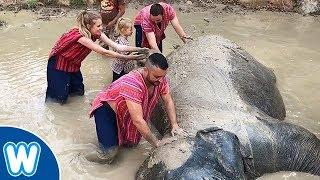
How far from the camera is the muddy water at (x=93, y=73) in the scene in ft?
14.7

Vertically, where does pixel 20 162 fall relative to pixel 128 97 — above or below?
above

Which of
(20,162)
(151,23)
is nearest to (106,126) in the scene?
(151,23)

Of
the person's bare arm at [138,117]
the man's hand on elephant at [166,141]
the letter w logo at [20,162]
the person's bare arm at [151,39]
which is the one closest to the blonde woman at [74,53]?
the person's bare arm at [151,39]

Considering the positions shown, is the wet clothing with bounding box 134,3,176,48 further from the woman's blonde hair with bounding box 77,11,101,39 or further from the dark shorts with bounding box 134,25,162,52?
the woman's blonde hair with bounding box 77,11,101,39

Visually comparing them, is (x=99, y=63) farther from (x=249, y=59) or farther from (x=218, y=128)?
(x=218, y=128)

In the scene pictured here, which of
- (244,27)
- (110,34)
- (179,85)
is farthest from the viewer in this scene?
(244,27)

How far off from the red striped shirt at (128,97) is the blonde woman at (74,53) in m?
0.61

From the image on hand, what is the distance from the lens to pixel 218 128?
11.8ft

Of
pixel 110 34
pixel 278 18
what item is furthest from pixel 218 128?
pixel 278 18

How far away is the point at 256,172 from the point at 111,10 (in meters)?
3.68

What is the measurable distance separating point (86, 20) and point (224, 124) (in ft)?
6.09

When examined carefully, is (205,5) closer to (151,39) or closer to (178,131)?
(151,39)

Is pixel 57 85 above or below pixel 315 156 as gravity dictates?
below
